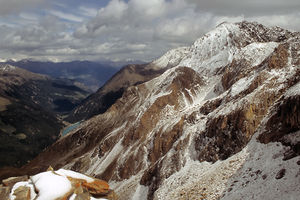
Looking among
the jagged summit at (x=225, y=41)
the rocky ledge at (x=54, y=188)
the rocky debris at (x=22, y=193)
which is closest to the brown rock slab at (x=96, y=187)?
the rocky ledge at (x=54, y=188)

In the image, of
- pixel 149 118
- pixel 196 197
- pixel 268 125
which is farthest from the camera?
pixel 149 118

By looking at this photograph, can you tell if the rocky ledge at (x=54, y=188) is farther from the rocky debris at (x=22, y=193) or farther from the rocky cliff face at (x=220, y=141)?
the rocky cliff face at (x=220, y=141)

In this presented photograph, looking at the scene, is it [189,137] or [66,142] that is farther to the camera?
[66,142]

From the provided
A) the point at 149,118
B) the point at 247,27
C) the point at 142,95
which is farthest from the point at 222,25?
the point at 149,118

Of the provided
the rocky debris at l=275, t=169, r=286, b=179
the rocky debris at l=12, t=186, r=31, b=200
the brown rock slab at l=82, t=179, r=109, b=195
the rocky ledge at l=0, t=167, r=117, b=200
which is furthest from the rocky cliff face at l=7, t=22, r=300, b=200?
the rocky debris at l=12, t=186, r=31, b=200

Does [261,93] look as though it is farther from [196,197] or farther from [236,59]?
[236,59]

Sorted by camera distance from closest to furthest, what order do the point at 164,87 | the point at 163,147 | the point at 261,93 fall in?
1. the point at 261,93
2. the point at 163,147
3. the point at 164,87

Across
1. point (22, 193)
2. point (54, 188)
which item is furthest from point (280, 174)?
point (22, 193)
